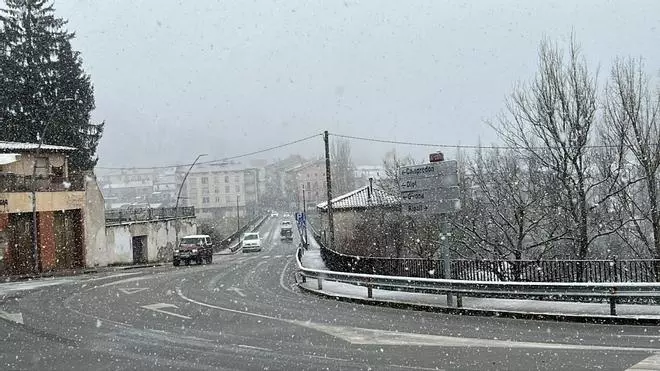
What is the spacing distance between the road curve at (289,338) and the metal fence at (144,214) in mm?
32699

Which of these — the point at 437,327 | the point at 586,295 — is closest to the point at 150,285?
the point at 437,327

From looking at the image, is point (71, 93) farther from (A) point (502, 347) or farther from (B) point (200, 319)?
(A) point (502, 347)

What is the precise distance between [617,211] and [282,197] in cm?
14902

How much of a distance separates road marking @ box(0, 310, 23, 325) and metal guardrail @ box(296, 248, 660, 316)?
8.60 meters

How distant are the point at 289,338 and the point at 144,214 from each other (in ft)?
155

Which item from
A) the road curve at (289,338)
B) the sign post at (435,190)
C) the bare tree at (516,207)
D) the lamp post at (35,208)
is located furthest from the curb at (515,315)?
the lamp post at (35,208)

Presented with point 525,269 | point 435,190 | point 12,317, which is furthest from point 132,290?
point 525,269

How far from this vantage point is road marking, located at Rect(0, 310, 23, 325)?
46.9 ft

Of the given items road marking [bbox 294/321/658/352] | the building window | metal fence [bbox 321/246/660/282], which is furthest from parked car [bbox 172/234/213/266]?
road marking [bbox 294/321/658/352]

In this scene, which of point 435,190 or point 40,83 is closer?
point 435,190

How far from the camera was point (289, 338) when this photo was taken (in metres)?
11.0

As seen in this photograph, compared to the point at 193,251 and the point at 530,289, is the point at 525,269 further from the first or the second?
the point at 193,251

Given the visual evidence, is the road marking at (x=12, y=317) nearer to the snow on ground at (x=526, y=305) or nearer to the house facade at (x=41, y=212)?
the snow on ground at (x=526, y=305)

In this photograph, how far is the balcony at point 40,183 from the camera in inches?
1384
